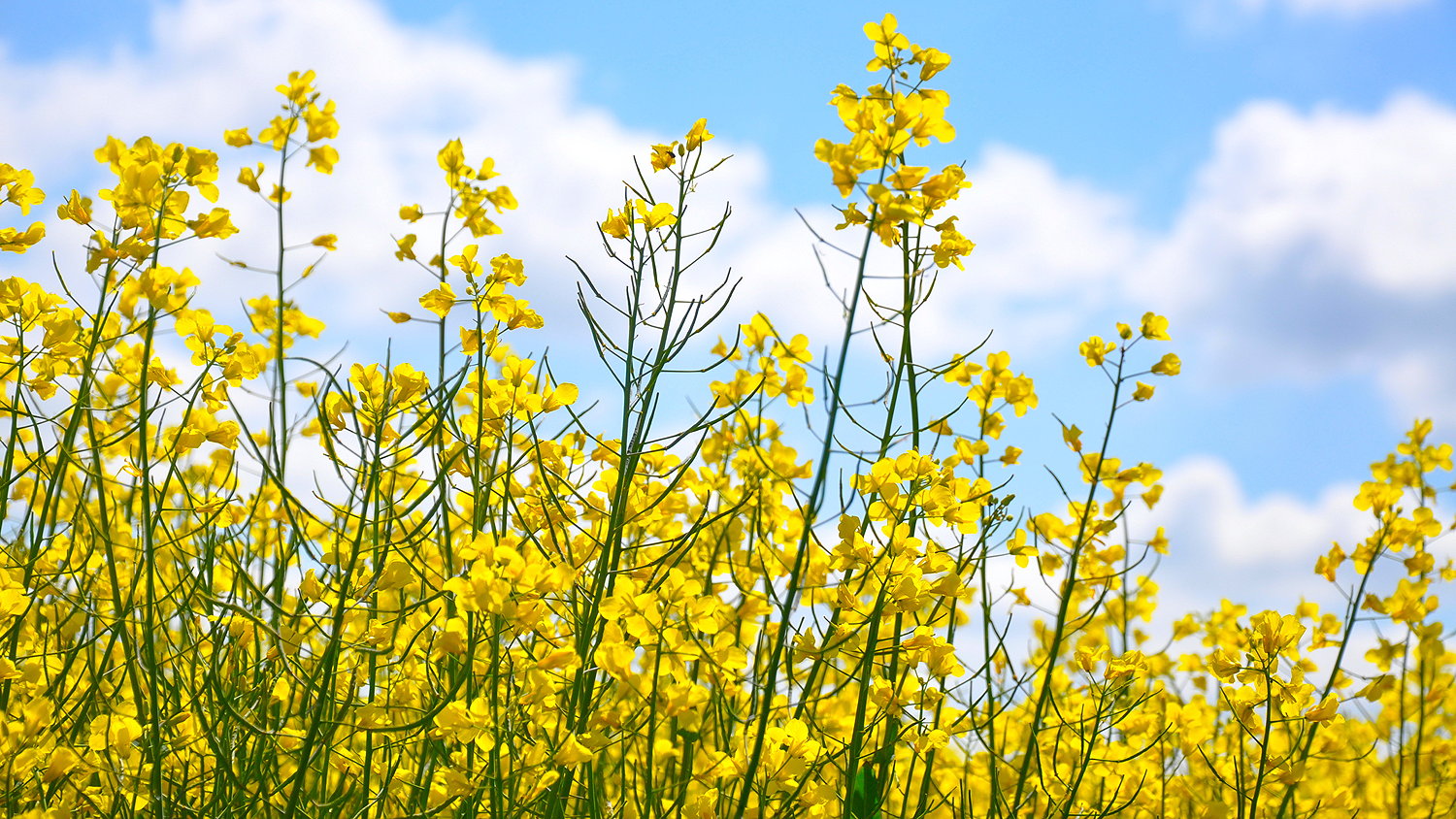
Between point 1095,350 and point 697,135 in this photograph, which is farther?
point 1095,350

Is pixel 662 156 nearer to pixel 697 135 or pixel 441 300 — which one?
pixel 697 135

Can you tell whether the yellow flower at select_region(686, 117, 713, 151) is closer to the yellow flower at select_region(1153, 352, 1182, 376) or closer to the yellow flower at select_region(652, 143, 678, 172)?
the yellow flower at select_region(652, 143, 678, 172)

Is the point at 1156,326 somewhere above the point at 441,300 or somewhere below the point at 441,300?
above

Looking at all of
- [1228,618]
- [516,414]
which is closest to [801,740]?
[516,414]

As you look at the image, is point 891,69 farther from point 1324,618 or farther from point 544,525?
point 1324,618

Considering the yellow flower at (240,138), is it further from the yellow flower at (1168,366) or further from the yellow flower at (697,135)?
the yellow flower at (1168,366)

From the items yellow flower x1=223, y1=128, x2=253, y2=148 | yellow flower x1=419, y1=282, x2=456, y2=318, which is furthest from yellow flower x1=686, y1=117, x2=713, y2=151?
yellow flower x1=223, y1=128, x2=253, y2=148

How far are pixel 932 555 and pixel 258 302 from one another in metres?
2.15

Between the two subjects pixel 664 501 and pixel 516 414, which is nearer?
pixel 516 414

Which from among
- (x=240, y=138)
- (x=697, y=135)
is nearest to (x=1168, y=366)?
(x=697, y=135)

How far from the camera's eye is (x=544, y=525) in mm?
1848

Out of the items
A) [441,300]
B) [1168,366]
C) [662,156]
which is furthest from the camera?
[1168,366]

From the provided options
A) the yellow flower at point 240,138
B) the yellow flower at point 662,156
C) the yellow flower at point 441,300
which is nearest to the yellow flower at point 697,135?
the yellow flower at point 662,156

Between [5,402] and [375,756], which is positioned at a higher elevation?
[5,402]
